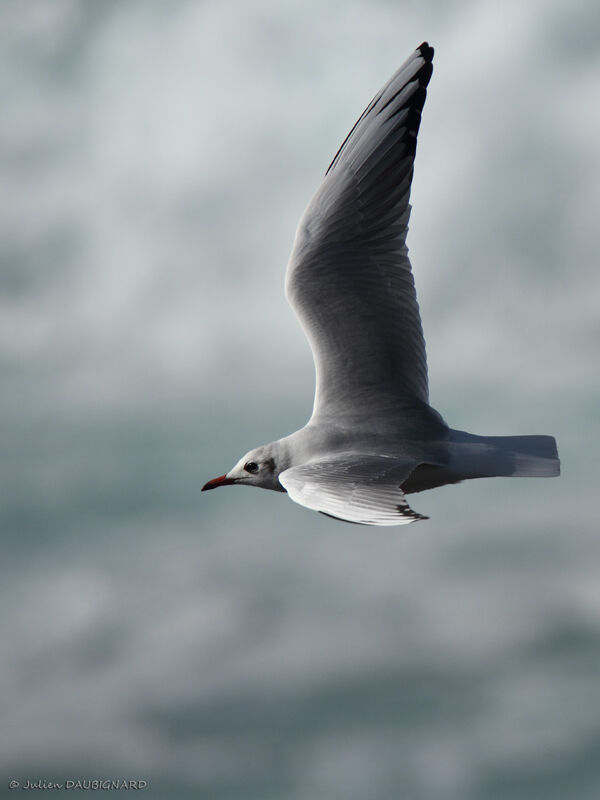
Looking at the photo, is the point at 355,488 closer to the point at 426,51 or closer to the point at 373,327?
the point at 373,327

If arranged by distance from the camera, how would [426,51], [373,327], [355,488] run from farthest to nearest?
[426,51], [373,327], [355,488]

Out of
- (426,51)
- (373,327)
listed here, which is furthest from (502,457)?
(426,51)

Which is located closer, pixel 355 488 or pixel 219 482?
pixel 355 488

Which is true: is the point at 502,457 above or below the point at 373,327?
below

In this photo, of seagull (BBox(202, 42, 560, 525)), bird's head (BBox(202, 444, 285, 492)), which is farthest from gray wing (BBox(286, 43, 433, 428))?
bird's head (BBox(202, 444, 285, 492))

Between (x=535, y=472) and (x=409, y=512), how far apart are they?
252 cm

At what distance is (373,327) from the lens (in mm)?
9375

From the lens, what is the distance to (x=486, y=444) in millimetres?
9031

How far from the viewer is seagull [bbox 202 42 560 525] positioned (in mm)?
8852

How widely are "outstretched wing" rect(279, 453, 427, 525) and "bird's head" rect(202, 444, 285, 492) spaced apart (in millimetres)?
1135

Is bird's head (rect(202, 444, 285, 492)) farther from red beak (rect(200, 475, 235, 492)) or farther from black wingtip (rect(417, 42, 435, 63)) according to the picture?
black wingtip (rect(417, 42, 435, 63))

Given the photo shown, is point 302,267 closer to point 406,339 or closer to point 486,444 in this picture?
point 406,339

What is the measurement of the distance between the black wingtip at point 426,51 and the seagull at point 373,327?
0.04ft

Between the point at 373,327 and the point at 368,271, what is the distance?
1.66ft
